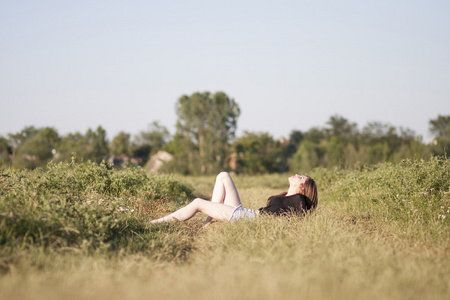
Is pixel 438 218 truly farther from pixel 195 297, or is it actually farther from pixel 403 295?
pixel 195 297

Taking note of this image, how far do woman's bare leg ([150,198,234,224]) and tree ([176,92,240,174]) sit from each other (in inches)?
1447

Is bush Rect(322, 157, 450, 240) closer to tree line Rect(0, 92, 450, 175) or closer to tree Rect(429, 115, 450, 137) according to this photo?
tree line Rect(0, 92, 450, 175)

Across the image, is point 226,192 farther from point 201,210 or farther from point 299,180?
point 299,180

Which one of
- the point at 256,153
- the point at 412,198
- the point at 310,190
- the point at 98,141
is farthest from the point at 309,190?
the point at 256,153

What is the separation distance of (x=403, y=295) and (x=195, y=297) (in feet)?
5.10

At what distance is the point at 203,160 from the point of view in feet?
138

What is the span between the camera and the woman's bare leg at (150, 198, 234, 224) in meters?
5.16

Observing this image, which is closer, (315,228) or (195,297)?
(195,297)

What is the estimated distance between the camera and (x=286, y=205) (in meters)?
5.32

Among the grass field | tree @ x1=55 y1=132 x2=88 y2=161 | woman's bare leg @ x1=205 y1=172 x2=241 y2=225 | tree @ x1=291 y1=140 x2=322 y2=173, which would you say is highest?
tree @ x1=55 y1=132 x2=88 y2=161

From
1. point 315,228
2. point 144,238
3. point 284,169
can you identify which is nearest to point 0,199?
point 144,238

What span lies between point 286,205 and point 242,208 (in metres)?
0.67

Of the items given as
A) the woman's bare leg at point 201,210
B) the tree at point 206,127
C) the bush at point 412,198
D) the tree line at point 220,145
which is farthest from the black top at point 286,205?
the tree at point 206,127

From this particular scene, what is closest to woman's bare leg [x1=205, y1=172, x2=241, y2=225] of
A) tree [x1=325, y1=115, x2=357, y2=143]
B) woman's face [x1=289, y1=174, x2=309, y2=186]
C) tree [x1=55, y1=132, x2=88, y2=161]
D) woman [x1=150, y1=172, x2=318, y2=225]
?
woman [x1=150, y1=172, x2=318, y2=225]
